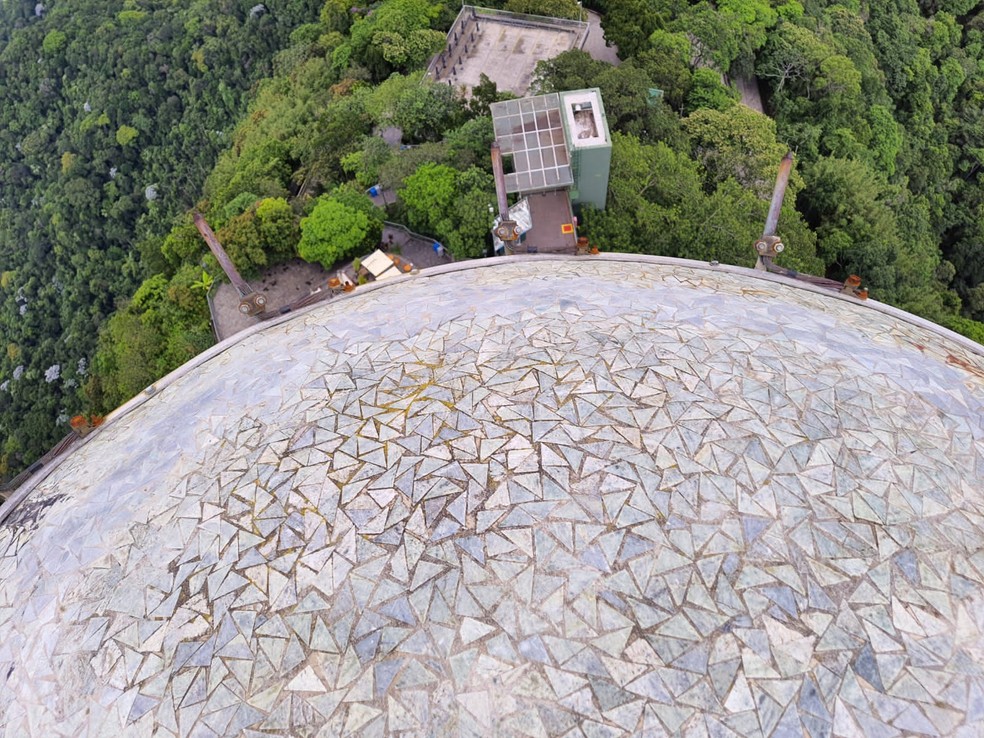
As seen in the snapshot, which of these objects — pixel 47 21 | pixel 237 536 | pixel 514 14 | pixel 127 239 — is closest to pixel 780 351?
pixel 237 536

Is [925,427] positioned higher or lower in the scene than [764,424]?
lower

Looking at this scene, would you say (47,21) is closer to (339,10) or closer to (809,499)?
(339,10)

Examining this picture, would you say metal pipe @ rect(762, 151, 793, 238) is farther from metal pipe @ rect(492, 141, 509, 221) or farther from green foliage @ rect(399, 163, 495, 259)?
green foliage @ rect(399, 163, 495, 259)

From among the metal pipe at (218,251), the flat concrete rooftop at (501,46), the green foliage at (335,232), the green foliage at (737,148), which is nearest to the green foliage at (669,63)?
the green foliage at (737,148)

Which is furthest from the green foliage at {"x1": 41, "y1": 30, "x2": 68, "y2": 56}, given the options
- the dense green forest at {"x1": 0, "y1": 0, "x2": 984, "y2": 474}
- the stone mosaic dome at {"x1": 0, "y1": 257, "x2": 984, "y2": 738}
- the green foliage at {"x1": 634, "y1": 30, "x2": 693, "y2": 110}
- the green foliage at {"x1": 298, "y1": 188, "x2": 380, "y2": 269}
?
the stone mosaic dome at {"x1": 0, "y1": 257, "x2": 984, "y2": 738}

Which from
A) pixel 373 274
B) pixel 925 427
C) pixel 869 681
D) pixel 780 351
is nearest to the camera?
pixel 869 681

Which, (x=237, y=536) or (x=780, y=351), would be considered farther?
(x=780, y=351)

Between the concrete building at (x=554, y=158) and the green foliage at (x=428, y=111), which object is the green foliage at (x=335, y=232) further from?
the green foliage at (x=428, y=111)

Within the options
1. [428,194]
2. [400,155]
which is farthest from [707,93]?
[428,194]
